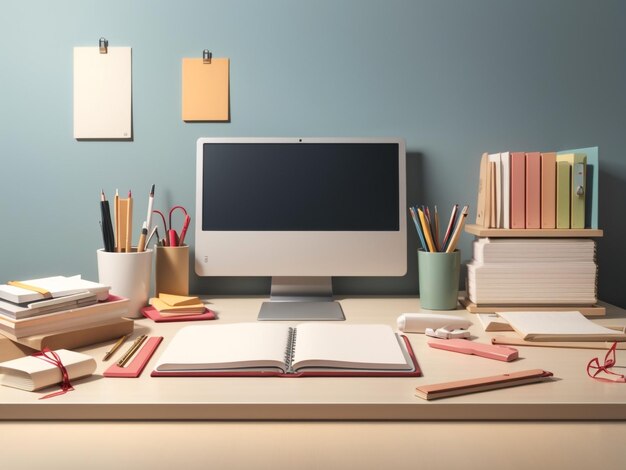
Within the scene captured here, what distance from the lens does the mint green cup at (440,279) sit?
1476 millimetres

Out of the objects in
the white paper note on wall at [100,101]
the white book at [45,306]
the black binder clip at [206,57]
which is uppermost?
the black binder clip at [206,57]

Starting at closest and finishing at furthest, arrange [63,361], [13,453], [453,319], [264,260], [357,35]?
1. [13,453]
2. [63,361]
3. [453,319]
4. [264,260]
5. [357,35]

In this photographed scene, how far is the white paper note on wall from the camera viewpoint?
1.67m

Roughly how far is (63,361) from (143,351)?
17 centimetres

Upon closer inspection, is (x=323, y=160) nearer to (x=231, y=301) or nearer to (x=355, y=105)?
(x=355, y=105)

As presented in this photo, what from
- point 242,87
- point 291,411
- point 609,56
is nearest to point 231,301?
point 242,87

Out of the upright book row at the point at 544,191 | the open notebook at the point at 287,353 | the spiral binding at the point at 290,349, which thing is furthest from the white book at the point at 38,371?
the upright book row at the point at 544,191

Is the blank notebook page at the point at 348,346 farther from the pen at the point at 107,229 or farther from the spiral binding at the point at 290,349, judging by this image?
the pen at the point at 107,229

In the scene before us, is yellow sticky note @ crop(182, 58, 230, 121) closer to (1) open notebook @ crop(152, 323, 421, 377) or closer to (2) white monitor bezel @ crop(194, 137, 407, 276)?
(2) white monitor bezel @ crop(194, 137, 407, 276)

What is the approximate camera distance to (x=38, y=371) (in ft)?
2.97

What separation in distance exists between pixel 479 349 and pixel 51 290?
2.65 ft

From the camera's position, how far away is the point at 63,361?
0.96 m

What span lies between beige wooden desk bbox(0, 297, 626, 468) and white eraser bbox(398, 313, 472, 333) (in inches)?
11.0

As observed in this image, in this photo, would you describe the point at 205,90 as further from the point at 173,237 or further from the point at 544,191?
the point at 544,191
